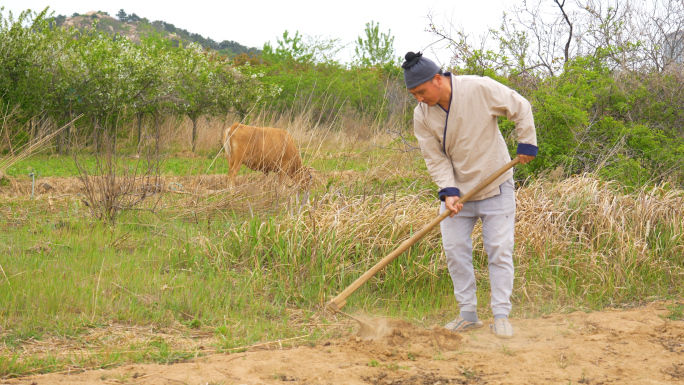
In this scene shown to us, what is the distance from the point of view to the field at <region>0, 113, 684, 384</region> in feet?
11.4

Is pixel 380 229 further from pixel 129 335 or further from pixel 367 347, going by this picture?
pixel 129 335

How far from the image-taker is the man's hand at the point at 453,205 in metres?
3.95

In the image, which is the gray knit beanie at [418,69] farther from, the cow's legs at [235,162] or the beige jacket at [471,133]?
the cow's legs at [235,162]

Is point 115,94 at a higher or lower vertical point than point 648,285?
A: higher

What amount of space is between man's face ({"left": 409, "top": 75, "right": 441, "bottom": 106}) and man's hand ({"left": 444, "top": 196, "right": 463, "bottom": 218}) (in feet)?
2.15

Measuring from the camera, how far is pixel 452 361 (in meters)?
3.61

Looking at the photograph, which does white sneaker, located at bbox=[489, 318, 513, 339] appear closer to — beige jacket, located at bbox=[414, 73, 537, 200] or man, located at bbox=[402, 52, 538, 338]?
man, located at bbox=[402, 52, 538, 338]

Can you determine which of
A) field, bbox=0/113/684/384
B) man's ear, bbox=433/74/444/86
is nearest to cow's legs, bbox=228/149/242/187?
field, bbox=0/113/684/384

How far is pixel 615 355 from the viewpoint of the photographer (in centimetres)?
369

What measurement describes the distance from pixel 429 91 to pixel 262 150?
15.5 ft

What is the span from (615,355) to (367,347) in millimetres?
1538

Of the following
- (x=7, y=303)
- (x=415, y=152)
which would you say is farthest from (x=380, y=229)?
(x=415, y=152)

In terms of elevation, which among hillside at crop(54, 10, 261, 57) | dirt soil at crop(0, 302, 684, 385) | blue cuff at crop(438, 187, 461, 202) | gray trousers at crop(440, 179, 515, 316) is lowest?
dirt soil at crop(0, 302, 684, 385)

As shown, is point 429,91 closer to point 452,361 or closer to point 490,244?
point 490,244
